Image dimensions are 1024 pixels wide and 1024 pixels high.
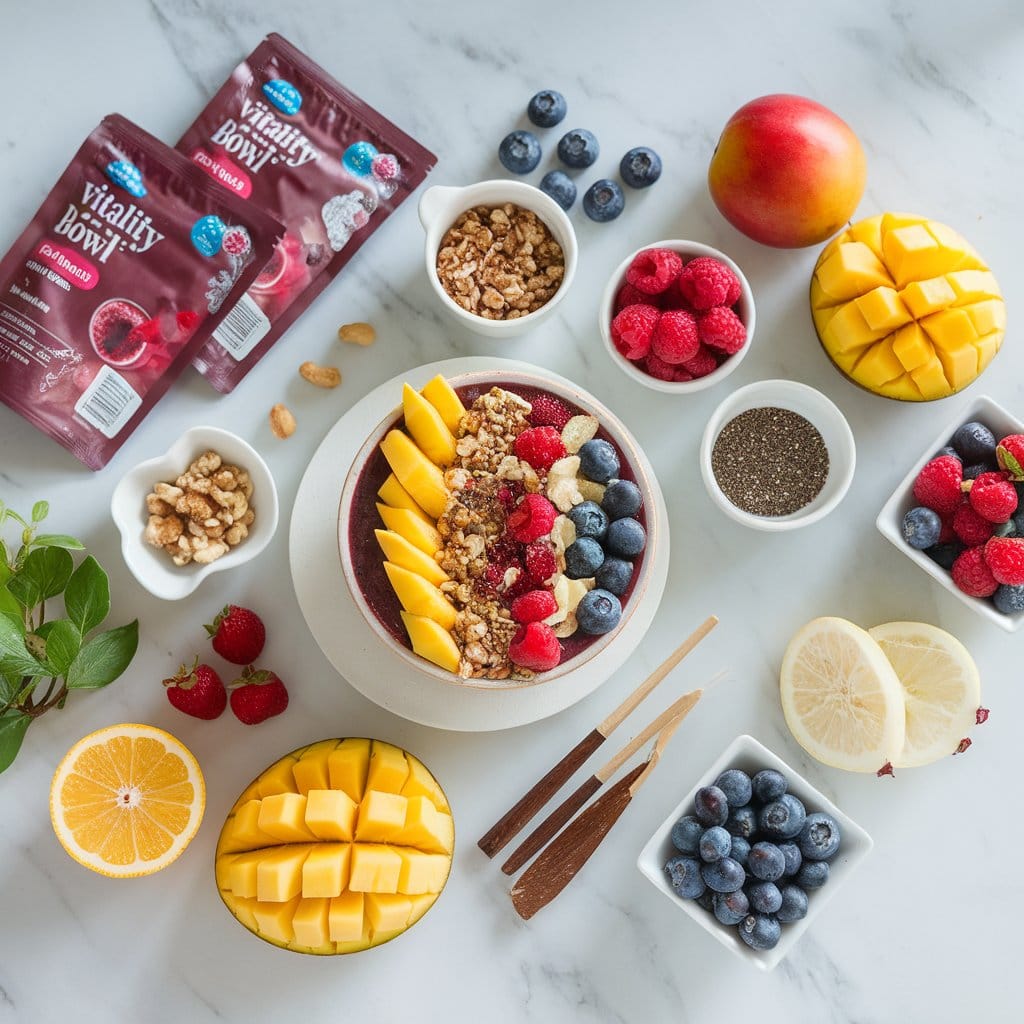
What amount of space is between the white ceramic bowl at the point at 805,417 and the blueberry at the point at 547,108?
23.5 inches

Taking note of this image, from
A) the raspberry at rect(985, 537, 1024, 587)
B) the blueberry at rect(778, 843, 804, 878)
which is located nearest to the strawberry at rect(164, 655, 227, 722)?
the blueberry at rect(778, 843, 804, 878)

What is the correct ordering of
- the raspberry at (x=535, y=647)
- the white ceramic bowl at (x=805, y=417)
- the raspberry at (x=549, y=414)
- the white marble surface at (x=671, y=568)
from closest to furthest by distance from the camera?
the raspberry at (x=535, y=647), the raspberry at (x=549, y=414), the white ceramic bowl at (x=805, y=417), the white marble surface at (x=671, y=568)

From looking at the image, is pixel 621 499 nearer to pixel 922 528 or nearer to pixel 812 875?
pixel 922 528

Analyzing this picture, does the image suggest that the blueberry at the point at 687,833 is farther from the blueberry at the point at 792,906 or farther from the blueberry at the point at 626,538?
the blueberry at the point at 626,538

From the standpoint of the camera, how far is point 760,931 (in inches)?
60.4

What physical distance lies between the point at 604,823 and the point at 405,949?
44cm

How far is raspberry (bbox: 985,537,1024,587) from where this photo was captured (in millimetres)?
1519

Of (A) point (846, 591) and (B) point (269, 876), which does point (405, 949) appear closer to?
(B) point (269, 876)

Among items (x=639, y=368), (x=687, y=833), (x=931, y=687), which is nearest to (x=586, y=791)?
(x=687, y=833)

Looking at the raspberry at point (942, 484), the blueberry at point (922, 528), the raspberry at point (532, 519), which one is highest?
the raspberry at point (942, 484)

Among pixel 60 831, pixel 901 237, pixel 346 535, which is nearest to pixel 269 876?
pixel 60 831

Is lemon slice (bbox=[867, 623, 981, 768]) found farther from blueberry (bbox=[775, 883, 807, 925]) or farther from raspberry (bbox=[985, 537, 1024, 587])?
blueberry (bbox=[775, 883, 807, 925])

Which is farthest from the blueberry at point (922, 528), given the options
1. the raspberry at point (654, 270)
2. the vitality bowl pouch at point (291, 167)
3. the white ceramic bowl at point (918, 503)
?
the vitality bowl pouch at point (291, 167)

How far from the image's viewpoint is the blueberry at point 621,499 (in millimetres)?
1475
